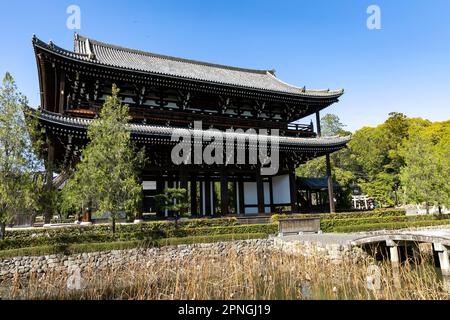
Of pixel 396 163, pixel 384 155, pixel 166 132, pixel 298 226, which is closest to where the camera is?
pixel 166 132

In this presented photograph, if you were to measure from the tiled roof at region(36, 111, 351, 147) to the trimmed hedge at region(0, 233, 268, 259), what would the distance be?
5438 millimetres

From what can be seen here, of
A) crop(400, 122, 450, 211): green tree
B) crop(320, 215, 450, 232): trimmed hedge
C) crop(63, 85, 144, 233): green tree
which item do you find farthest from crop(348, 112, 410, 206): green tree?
crop(63, 85, 144, 233): green tree

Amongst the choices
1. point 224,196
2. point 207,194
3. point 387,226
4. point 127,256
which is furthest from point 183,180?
point 387,226

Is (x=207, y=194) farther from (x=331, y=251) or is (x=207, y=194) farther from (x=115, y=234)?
(x=331, y=251)

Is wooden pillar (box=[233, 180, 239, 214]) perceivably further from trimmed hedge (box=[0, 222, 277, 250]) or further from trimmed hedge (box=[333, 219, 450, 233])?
trimmed hedge (box=[333, 219, 450, 233])

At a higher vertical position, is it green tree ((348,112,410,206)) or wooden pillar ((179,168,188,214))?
green tree ((348,112,410,206))

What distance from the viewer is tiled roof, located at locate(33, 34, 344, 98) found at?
20.6 m

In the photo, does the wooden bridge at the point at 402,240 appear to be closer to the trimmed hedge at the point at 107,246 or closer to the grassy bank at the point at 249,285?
the grassy bank at the point at 249,285

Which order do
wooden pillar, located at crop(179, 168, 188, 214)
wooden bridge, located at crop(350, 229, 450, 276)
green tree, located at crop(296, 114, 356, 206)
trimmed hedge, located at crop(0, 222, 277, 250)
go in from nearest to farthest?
1. wooden bridge, located at crop(350, 229, 450, 276)
2. trimmed hedge, located at crop(0, 222, 277, 250)
3. wooden pillar, located at crop(179, 168, 188, 214)
4. green tree, located at crop(296, 114, 356, 206)

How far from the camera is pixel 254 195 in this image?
21812 mm

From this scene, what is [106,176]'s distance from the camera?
12.2m

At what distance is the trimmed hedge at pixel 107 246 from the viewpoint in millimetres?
10938

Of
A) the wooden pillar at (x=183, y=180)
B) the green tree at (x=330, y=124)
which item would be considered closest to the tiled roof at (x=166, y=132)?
the wooden pillar at (x=183, y=180)

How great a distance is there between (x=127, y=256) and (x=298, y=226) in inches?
348
